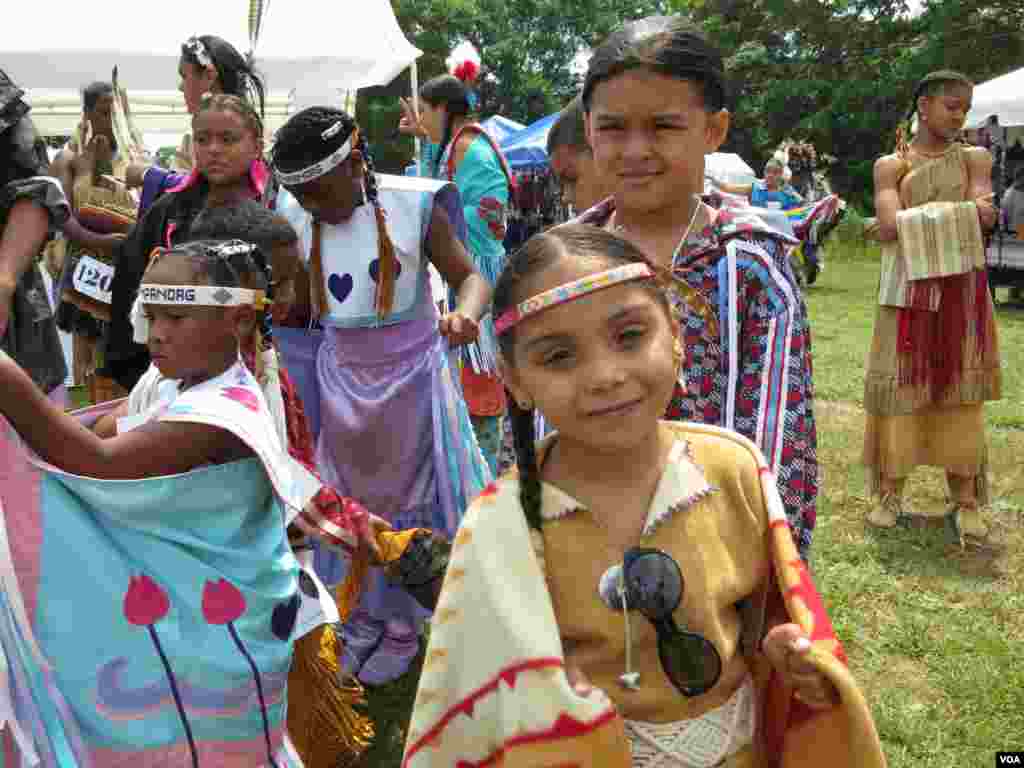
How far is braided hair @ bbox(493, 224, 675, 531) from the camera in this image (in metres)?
1.45

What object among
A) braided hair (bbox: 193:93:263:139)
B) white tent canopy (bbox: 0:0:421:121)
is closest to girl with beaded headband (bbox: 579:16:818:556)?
braided hair (bbox: 193:93:263:139)

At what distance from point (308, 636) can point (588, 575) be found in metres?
1.16

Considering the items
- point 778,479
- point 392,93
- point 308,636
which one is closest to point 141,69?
point 308,636

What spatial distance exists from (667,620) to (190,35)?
728 centimetres

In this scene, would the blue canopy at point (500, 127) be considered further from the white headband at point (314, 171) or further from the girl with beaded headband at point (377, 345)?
the white headband at point (314, 171)

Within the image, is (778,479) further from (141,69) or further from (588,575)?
(141,69)

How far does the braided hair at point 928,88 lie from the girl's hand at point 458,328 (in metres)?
2.52

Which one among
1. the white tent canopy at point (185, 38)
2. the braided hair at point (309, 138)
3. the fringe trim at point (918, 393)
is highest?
the white tent canopy at point (185, 38)

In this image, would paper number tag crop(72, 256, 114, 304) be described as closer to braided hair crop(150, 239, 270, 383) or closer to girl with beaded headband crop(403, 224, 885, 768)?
braided hair crop(150, 239, 270, 383)

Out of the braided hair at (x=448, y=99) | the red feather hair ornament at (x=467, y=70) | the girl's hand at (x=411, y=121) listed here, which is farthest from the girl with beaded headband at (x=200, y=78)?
the red feather hair ornament at (x=467, y=70)

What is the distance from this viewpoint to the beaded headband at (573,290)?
1406 mm

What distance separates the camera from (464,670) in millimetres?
1382

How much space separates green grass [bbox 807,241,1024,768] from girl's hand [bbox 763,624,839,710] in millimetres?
1815

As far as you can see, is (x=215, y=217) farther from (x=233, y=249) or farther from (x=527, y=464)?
(x=527, y=464)
